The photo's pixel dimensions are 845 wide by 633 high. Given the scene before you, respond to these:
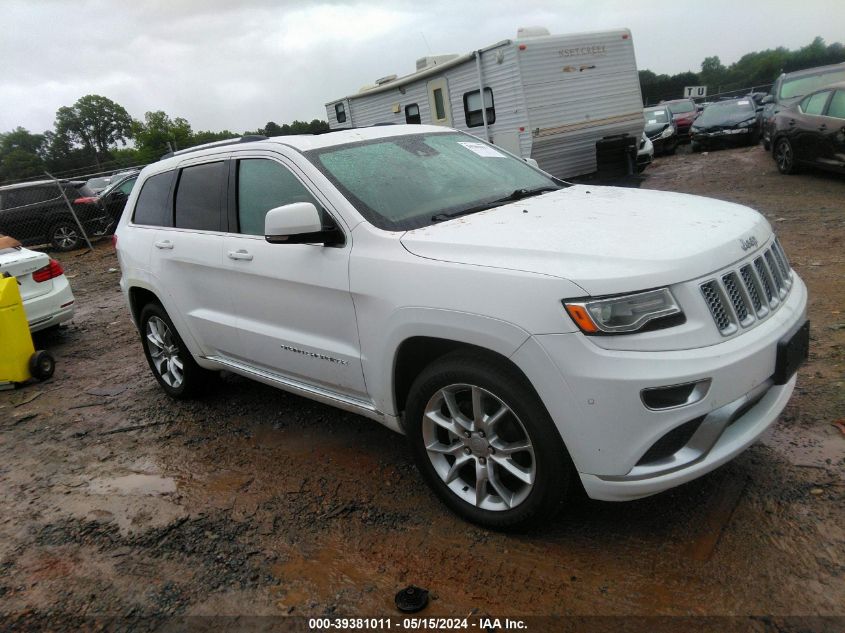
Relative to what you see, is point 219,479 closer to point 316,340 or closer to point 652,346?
point 316,340

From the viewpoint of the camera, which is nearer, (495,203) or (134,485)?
(495,203)

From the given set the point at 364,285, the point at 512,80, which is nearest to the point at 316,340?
the point at 364,285

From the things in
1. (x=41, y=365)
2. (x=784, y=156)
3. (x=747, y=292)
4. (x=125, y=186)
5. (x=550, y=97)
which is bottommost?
(x=41, y=365)

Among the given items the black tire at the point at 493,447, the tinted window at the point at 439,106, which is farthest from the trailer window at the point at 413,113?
the black tire at the point at 493,447

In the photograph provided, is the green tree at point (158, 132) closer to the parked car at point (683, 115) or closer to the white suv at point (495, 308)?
the parked car at point (683, 115)

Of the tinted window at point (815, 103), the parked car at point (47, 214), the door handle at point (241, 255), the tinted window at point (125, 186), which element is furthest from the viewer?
the tinted window at point (125, 186)

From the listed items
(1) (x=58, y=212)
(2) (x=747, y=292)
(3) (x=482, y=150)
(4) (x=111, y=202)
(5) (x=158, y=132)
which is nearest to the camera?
(2) (x=747, y=292)

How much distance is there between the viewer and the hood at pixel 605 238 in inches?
90.7

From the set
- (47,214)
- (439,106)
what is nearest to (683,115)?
(439,106)

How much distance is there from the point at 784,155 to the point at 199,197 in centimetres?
1046

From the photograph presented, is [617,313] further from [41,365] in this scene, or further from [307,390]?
[41,365]

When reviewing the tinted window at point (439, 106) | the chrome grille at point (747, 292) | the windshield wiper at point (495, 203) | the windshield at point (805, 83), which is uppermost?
the tinted window at point (439, 106)

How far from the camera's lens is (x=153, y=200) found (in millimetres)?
4656

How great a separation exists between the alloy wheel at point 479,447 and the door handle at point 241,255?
58.0 inches
